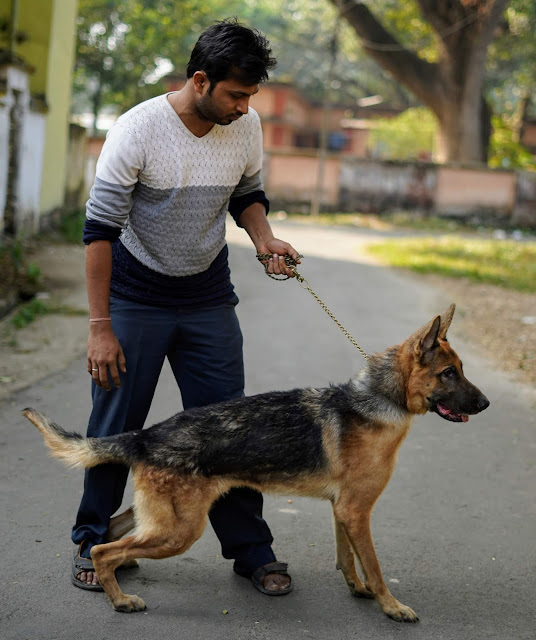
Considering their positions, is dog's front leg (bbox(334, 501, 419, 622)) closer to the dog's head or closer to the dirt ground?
the dog's head

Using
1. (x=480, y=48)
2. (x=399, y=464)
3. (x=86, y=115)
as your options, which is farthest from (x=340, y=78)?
(x=399, y=464)

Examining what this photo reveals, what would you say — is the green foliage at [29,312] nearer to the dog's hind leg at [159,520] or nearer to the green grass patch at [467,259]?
the dog's hind leg at [159,520]

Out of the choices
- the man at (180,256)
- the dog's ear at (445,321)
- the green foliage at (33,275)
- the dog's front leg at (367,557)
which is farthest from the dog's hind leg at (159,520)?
the green foliage at (33,275)

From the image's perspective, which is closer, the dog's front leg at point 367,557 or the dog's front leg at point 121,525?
the dog's front leg at point 367,557

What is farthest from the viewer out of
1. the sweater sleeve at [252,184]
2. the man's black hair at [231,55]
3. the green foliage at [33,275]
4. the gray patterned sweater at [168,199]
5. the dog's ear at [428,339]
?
the green foliage at [33,275]

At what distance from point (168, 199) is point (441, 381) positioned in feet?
4.60

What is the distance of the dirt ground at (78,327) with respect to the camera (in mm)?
7473

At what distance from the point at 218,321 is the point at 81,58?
105 ft

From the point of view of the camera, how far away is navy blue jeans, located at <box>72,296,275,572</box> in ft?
12.2

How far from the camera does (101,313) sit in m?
3.52

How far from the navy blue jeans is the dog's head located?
855 mm

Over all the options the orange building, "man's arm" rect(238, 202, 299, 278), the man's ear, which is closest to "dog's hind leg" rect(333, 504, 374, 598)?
"man's arm" rect(238, 202, 299, 278)

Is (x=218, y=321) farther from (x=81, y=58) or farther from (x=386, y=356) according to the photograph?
(x=81, y=58)

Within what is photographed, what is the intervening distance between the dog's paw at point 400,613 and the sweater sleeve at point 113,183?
197cm
